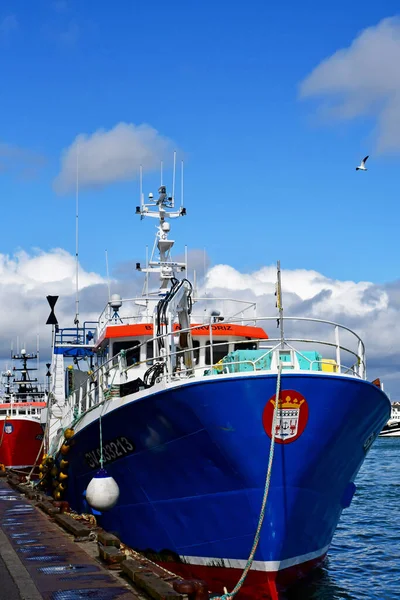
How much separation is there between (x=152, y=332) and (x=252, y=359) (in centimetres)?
457

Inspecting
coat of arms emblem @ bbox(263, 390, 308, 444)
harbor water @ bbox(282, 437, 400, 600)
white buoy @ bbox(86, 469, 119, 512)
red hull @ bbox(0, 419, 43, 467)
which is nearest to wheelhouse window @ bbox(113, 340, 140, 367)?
white buoy @ bbox(86, 469, 119, 512)

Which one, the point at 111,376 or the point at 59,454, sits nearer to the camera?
the point at 111,376

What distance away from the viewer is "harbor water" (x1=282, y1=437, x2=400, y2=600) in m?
13.6

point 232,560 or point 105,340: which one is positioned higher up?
point 105,340

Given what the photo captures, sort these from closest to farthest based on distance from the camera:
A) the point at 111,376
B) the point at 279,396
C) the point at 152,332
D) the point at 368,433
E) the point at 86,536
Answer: the point at 279,396 → the point at 86,536 → the point at 368,433 → the point at 111,376 → the point at 152,332

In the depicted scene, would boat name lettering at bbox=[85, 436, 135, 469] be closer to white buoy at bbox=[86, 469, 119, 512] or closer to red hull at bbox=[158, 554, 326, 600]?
white buoy at bbox=[86, 469, 119, 512]

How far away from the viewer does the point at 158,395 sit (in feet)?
38.8

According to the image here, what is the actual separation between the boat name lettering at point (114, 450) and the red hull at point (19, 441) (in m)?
24.2

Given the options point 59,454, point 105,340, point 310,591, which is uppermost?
point 105,340

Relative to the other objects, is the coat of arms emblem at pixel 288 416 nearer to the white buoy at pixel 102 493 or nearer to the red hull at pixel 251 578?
the red hull at pixel 251 578

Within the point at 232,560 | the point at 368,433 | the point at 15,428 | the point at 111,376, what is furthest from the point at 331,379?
the point at 15,428

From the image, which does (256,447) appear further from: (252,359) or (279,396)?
(252,359)

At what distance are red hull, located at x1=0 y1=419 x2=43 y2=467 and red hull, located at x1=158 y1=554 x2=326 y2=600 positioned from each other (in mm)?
27480

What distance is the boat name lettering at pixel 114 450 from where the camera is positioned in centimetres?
1323
